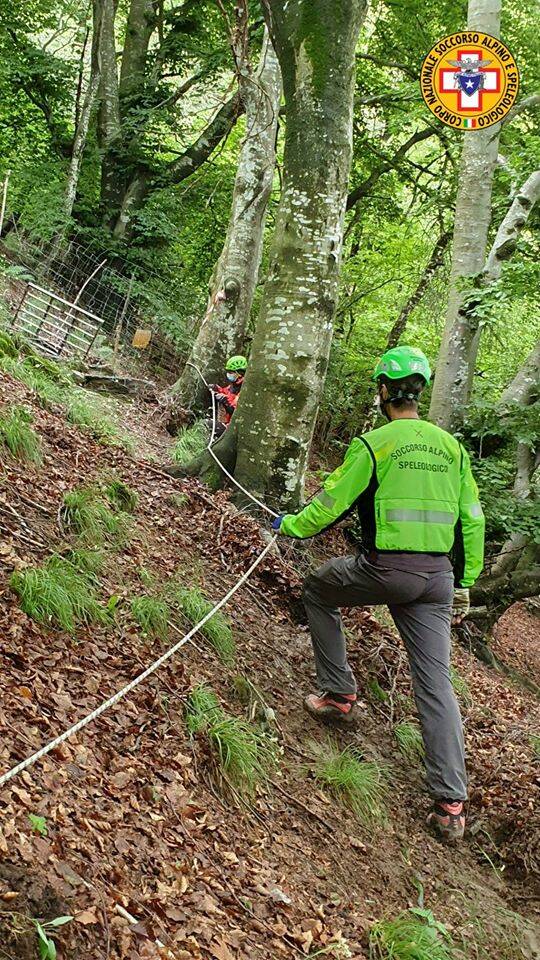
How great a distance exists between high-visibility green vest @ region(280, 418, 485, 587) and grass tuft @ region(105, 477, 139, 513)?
178 centimetres

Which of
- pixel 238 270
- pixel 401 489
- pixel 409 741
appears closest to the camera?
pixel 401 489

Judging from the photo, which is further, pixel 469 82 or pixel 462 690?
pixel 469 82

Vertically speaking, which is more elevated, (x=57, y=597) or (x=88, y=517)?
(x=88, y=517)

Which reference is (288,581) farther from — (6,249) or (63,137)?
(63,137)

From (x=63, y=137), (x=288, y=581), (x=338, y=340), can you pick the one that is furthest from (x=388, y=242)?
(x=288, y=581)

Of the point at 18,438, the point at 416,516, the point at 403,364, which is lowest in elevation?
the point at 18,438

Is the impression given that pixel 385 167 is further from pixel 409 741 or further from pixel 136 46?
pixel 409 741

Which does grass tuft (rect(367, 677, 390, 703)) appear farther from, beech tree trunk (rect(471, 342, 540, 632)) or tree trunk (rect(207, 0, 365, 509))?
beech tree trunk (rect(471, 342, 540, 632))

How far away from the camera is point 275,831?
3.32 metres

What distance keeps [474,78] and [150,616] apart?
9156mm

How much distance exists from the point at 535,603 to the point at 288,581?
1086cm

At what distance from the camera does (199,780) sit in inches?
130

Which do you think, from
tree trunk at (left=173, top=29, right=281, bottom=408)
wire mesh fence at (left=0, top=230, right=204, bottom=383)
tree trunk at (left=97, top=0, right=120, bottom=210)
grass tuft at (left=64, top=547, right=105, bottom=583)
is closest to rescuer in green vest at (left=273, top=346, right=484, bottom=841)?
grass tuft at (left=64, top=547, right=105, bottom=583)

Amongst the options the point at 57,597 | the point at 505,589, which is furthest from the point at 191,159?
the point at 57,597
